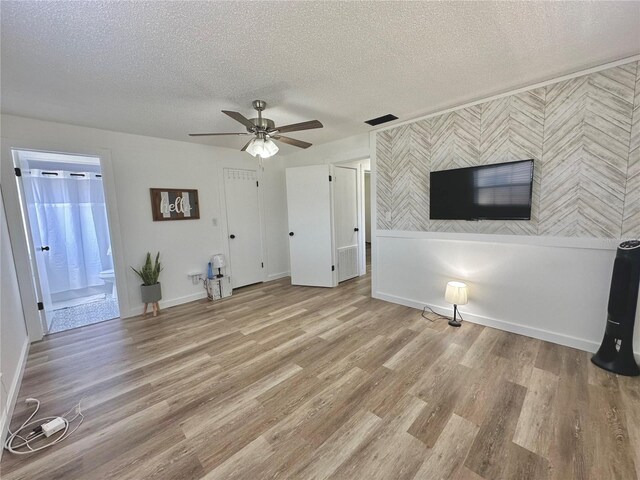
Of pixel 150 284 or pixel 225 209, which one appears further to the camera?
pixel 225 209

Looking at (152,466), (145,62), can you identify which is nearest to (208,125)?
(145,62)

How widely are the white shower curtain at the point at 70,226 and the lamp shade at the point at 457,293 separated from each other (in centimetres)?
494

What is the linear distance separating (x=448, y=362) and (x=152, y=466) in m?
2.17

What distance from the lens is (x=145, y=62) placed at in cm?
182

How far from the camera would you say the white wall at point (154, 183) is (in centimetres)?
296

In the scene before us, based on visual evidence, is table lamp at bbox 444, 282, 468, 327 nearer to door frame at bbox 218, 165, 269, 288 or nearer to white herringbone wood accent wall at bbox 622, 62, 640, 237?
white herringbone wood accent wall at bbox 622, 62, 640, 237

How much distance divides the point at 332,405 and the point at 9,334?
2.69 meters

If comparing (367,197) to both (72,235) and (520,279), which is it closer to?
(520,279)

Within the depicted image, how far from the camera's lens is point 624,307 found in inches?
77.7

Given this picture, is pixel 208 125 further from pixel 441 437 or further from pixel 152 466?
pixel 441 437

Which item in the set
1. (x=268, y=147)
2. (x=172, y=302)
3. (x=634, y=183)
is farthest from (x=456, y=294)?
(x=172, y=302)

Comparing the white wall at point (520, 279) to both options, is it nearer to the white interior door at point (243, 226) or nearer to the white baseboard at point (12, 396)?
the white interior door at point (243, 226)

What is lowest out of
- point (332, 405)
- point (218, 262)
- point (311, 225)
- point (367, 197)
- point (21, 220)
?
point (332, 405)

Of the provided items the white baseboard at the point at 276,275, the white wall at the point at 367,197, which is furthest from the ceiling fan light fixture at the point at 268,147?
the white wall at the point at 367,197
